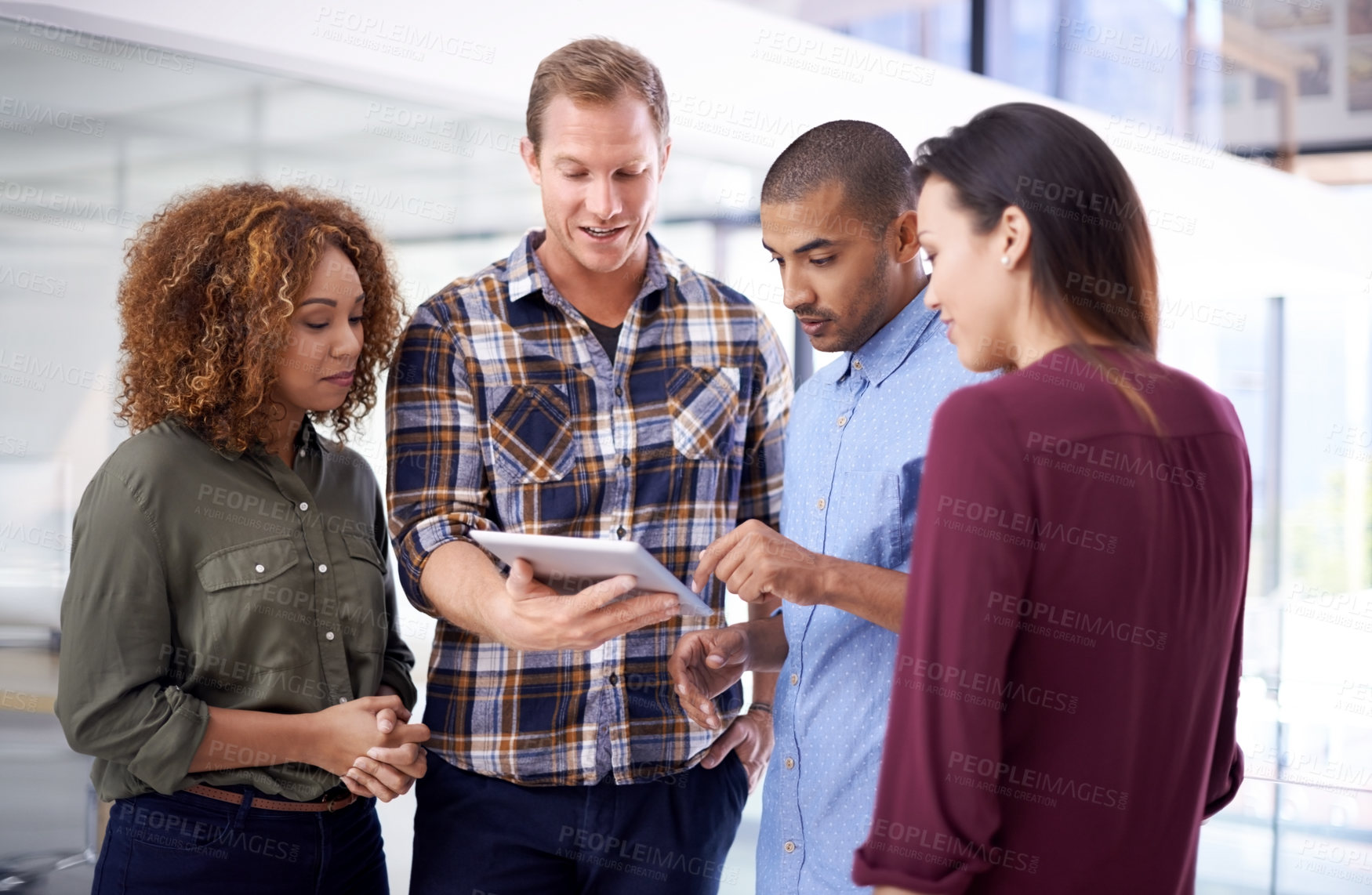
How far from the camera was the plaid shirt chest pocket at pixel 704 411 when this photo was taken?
196cm

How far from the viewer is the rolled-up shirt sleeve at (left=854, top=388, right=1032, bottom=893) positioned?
968 mm

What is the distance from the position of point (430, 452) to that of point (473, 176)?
6.73 ft

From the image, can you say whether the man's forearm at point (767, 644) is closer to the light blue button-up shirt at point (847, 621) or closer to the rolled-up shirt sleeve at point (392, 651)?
the light blue button-up shirt at point (847, 621)

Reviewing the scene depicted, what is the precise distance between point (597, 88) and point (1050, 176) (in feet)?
3.19

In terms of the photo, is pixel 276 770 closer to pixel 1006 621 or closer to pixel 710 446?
pixel 710 446

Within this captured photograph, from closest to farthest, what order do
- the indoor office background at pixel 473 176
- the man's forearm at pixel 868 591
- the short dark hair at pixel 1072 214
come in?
1. the short dark hair at pixel 1072 214
2. the man's forearm at pixel 868 591
3. the indoor office background at pixel 473 176

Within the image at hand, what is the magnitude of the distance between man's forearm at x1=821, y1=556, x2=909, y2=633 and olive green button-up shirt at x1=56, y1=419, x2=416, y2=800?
79 centimetres

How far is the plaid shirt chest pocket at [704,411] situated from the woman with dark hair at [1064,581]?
0.86 m

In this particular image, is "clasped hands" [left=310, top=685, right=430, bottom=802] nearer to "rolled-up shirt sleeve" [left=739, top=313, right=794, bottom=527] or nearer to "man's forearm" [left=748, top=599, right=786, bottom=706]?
"man's forearm" [left=748, top=599, right=786, bottom=706]

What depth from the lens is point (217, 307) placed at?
175cm

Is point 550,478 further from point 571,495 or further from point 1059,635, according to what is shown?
point 1059,635

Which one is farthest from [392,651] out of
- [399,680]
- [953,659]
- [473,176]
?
[473,176]

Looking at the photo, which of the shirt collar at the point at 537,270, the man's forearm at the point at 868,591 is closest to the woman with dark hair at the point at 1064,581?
the man's forearm at the point at 868,591

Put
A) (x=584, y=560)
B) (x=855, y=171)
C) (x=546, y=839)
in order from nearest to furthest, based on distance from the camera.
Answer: (x=584, y=560) → (x=855, y=171) → (x=546, y=839)
